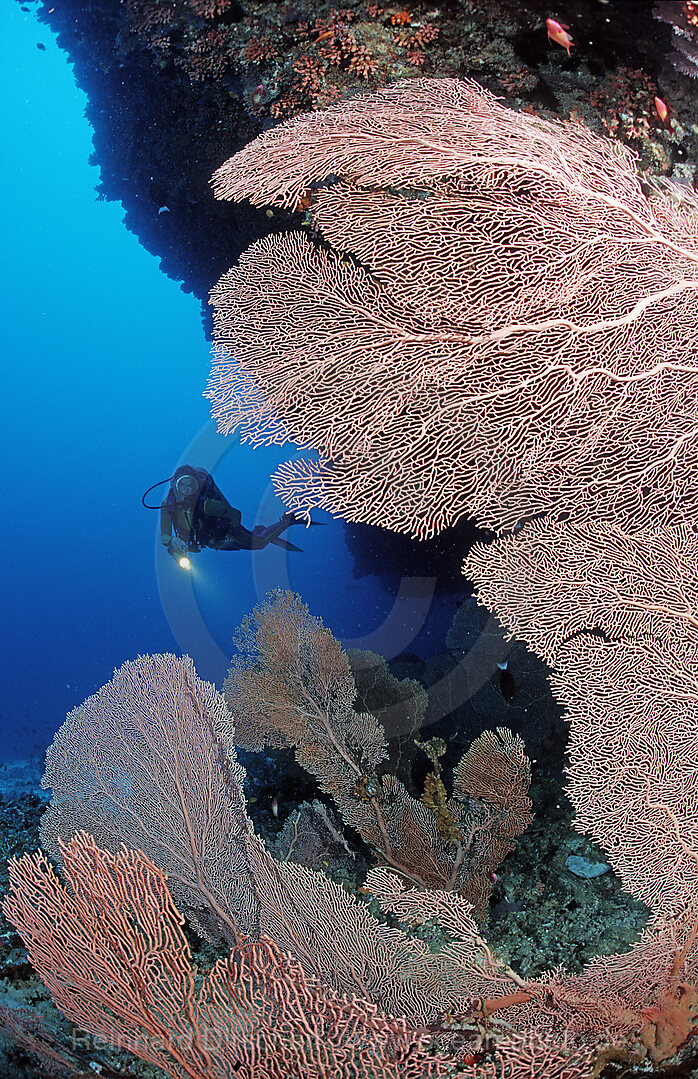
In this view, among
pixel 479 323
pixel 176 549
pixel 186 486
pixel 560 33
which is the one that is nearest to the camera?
pixel 479 323

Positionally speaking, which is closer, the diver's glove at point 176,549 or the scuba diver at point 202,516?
the scuba diver at point 202,516

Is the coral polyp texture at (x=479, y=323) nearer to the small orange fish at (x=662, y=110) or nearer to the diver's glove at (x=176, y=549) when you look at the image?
the small orange fish at (x=662, y=110)

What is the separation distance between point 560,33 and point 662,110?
978mm

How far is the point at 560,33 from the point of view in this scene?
3.49 meters

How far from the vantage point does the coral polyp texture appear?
1954 millimetres

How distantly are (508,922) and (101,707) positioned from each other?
11.6 feet

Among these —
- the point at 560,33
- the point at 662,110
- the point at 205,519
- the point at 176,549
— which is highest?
the point at 560,33

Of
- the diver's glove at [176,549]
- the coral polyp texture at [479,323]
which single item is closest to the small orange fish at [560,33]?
the coral polyp texture at [479,323]

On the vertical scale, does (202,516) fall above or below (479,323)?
above

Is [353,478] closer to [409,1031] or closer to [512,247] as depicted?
[512,247]

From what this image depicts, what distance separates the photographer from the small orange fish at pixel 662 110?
320cm

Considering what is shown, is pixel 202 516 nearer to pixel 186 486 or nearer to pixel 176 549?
pixel 186 486

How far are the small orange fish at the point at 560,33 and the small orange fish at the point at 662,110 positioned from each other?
77cm

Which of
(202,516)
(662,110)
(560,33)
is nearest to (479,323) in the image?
(662,110)
